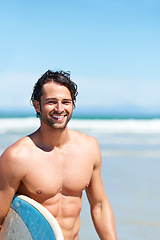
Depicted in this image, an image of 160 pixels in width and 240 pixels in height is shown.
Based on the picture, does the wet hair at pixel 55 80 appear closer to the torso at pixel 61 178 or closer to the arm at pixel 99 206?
the torso at pixel 61 178

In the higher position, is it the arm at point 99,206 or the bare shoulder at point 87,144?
the bare shoulder at point 87,144

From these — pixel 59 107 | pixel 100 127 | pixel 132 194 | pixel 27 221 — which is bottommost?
pixel 27 221

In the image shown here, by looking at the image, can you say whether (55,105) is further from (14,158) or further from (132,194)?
(132,194)

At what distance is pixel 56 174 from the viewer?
2.45 metres

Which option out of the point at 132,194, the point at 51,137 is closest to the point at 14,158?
the point at 51,137

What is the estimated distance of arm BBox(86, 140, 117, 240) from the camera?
2607 mm

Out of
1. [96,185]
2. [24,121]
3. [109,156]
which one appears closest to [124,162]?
[109,156]

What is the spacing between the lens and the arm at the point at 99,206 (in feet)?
8.55

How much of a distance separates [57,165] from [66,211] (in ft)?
0.92

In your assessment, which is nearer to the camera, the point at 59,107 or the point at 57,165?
the point at 59,107

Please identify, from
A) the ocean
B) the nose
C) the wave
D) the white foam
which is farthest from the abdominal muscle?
the white foam

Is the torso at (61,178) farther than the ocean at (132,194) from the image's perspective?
No

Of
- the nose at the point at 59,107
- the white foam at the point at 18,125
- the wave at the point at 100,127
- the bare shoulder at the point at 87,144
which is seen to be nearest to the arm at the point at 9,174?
the nose at the point at 59,107

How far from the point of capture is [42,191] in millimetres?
2393
